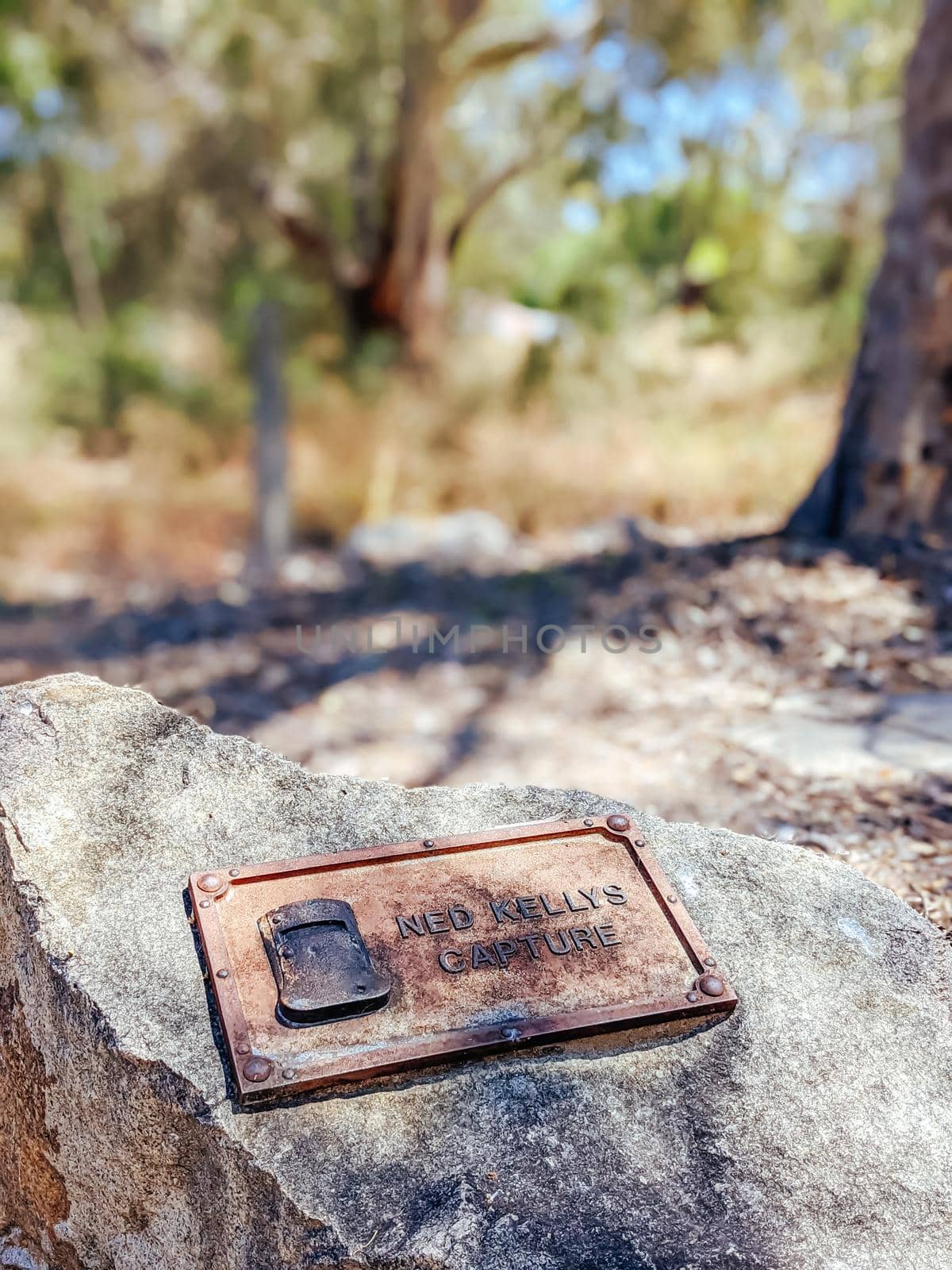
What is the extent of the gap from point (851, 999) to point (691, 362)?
1004 cm

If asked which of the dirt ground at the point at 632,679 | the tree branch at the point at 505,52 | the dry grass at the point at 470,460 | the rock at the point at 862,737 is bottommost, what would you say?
the dry grass at the point at 470,460

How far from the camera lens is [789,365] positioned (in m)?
10.9

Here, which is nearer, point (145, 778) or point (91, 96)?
point (145, 778)

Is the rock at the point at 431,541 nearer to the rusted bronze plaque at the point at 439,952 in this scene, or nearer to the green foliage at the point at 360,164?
the green foliage at the point at 360,164

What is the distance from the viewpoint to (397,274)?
33.9 ft

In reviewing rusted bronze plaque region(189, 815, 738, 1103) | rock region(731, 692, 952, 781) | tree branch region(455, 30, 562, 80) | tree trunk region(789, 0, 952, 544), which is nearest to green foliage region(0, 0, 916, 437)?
tree branch region(455, 30, 562, 80)

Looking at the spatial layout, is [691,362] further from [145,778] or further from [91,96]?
[145,778]

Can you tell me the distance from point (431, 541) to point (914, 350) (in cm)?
421

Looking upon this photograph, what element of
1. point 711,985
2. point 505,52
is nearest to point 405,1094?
point 711,985

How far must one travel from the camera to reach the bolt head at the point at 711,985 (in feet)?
5.42

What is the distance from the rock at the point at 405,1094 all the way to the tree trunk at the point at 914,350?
3207mm

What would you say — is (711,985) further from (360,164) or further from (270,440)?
(360,164)

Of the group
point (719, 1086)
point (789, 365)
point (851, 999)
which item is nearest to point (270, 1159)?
point (719, 1086)

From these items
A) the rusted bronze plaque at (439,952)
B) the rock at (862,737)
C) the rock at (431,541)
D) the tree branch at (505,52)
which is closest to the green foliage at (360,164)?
the tree branch at (505,52)
